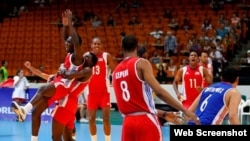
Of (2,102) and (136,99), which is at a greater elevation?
(136,99)

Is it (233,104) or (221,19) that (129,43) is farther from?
(221,19)

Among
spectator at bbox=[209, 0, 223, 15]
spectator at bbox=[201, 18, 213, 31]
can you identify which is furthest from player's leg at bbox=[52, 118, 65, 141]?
spectator at bbox=[209, 0, 223, 15]

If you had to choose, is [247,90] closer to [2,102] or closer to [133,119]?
[2,102]

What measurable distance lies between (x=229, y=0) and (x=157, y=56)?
5.74 metres

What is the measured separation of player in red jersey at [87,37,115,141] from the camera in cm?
1059

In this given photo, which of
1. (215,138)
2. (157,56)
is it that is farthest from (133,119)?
(157,56)

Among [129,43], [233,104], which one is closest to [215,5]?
[233,104]

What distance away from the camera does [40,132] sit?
1354 cm

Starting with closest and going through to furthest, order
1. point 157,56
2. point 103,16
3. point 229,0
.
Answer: point 157,56, point 229,0, point 103,16

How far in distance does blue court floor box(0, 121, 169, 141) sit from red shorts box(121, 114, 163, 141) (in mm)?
6495

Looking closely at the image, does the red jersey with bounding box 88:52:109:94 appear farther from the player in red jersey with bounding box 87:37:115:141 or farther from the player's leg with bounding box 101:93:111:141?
the player's leg with bounding box 101:93:111:141

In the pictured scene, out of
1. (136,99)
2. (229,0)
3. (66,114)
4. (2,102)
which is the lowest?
(2,102)

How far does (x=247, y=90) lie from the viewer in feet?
57.9

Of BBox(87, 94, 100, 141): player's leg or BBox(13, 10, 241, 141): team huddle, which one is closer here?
BBox(13, 10, 241, 141): team huddle
